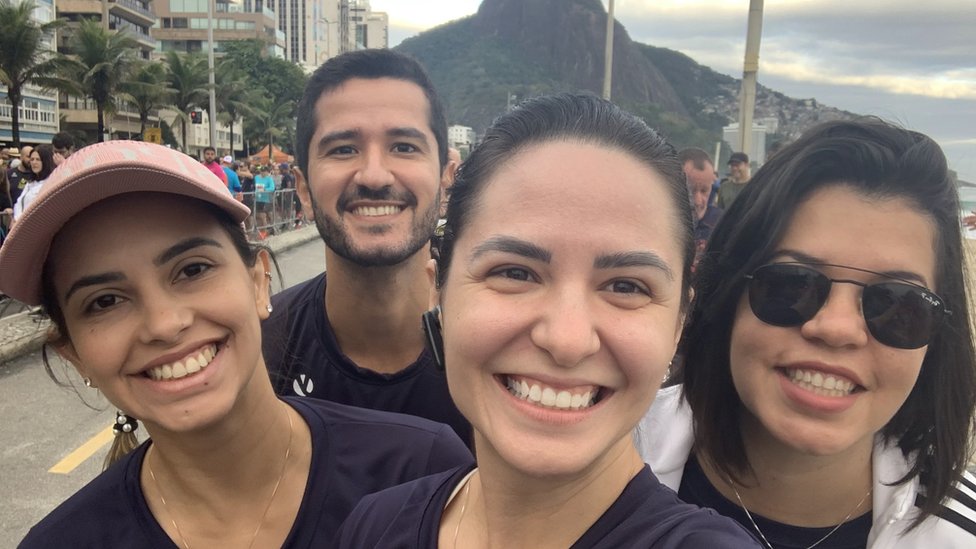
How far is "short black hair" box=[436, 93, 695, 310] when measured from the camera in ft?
4.29

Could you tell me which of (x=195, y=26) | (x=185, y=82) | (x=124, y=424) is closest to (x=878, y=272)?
(x=124, y=424)

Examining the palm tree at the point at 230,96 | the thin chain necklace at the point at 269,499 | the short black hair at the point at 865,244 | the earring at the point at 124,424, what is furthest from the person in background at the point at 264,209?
the palm tree at the point at 230,96

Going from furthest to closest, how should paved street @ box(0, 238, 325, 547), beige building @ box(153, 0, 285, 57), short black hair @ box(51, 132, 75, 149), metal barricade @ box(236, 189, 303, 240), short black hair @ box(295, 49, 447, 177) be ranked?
1. beige building @ box(153, 0, 285, 57)
2. metal barricade @ box(236, 189, 303, 240)
3. short black hair @ box(51, 132, 75, 149)
4. paved street @ box(0, 238, 325, 547)
5. short black hair @ box(295, 49, 447, 177)

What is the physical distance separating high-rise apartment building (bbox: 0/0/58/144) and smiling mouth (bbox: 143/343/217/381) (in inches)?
1966

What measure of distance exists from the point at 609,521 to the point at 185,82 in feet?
181

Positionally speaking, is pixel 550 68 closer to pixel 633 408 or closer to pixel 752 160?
pixel 752 160

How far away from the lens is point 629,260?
1.23m

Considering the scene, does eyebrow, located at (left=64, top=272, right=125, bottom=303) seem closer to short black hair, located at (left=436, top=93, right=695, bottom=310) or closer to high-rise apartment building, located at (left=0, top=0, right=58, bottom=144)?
short black hair, located at (left=436, top=93, right=695, bottom=310)

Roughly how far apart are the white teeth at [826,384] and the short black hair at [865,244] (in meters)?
0.26

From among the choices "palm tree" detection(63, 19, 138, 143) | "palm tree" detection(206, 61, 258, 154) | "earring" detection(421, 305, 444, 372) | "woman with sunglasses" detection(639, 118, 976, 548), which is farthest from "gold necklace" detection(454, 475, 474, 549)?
"palm tree" detection(206, 61, 258, 154)

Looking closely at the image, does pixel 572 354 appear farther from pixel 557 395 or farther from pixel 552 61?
pixel 552 61

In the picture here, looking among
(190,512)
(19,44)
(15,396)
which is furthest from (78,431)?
(19,44)

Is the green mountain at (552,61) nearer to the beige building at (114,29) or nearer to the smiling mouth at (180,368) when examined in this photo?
the beige building at (114,29)

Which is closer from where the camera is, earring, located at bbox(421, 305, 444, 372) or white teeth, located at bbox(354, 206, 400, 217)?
earring, located at bbox(421, 305, 444, 372)
